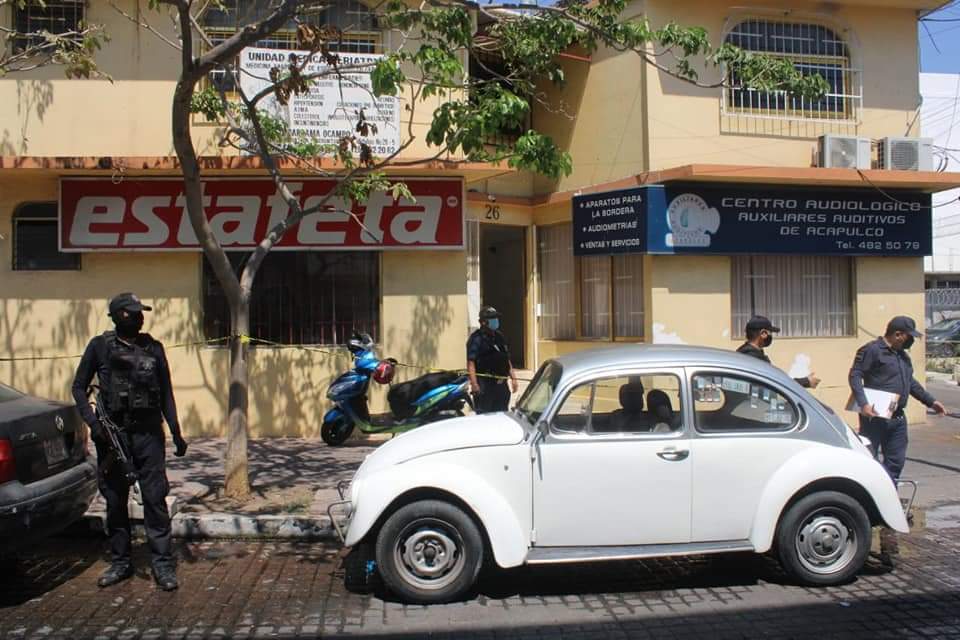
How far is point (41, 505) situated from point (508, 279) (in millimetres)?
9777

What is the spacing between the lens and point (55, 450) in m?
5.46

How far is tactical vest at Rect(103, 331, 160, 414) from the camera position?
5.39 metres

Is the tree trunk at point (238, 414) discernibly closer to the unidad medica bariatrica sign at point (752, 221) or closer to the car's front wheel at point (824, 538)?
the car's front wheel at point (824, 538)

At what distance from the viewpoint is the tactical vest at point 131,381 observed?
5.39 m

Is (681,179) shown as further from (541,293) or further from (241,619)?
(241,619)

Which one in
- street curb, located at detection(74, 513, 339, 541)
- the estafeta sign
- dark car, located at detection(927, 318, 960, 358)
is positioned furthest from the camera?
dark car, located at detection(927, 318, 960, 358)

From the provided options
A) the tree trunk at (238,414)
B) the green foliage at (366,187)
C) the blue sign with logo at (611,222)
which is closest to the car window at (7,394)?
the tree trunk at (238,414)

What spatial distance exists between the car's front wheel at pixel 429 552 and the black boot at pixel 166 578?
4.88 feet

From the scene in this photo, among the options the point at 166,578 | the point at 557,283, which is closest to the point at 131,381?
the point at 166,578

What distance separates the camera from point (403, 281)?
35.2 feet

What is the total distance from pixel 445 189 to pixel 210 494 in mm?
4867

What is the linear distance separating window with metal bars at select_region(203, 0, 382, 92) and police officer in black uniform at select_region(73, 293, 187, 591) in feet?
18.7

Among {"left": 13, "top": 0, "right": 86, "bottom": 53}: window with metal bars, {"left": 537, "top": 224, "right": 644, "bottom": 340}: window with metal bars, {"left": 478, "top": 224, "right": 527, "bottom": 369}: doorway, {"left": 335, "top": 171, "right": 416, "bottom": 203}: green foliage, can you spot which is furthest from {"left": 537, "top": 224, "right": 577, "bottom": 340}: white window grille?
{"left": 13, "top": 0, "right": 86, "bottom": 53}: window with metal bars

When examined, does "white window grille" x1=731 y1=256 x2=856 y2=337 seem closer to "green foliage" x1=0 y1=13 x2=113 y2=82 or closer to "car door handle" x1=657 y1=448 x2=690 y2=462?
"car door handle" x1=657 y1=448 x2=690 y2=462
